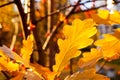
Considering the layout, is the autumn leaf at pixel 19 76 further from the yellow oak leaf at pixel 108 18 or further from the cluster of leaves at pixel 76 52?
the yellow oak leaf at pixel 108 18

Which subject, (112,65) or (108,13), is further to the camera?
(112,65)

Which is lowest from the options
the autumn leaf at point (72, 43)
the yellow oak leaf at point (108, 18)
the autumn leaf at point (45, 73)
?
the autumn leaf at point (45, 73)

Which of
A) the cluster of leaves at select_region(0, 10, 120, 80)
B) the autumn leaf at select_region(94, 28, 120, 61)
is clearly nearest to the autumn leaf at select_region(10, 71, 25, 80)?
the cluster of leaves at select_region(0, 10, 120, 80)

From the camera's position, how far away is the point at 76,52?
45cm

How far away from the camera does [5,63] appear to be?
0.48 m

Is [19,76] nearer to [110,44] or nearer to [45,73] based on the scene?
[45,73]

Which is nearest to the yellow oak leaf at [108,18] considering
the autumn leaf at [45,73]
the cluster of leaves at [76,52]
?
the cluster of leaves at [76,52]

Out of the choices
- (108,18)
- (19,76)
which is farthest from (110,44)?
(19,76)

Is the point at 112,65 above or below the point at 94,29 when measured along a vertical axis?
below

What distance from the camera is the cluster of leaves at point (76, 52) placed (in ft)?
1.45

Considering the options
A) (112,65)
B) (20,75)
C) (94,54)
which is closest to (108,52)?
(94,54)

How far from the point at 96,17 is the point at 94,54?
6 cm

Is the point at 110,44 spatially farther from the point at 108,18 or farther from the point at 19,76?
the point at 19,76

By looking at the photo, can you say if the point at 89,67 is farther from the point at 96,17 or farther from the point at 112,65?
the point at 112,65
